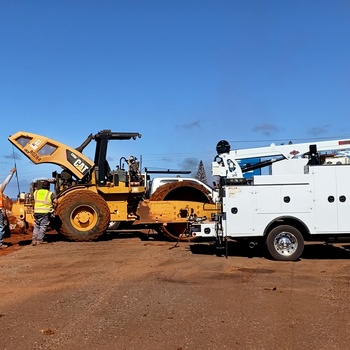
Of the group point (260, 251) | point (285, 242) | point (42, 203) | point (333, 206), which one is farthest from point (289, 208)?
point (42, 203)

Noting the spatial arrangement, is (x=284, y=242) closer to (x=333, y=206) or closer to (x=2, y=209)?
(x=333, y=206)

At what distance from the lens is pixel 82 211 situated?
1482 cm

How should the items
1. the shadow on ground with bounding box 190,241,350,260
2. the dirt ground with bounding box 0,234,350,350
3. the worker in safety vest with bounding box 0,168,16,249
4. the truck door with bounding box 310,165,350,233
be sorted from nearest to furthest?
1. the dirt ground with bounding box 0,234,350,350
2. the truck door with bounding box 310,165,350,233
3. the shadow on ground with bounding box 190,241,350,260
4. the worker in safety vest with bounding box 0,168,16,249

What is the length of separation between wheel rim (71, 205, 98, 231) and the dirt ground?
2697 mm

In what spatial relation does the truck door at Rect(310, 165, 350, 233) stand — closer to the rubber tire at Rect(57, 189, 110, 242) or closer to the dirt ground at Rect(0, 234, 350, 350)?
the dirt ground at Rect(0, 234, 350, 350)

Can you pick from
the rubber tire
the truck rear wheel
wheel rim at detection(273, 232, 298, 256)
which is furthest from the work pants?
wheel rim at detection(273, 232, 298, 256)

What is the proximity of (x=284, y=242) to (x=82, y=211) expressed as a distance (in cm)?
648

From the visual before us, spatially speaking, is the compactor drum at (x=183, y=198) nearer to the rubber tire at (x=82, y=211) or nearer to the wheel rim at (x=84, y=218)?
the rubber tire at (x=82, y=211)

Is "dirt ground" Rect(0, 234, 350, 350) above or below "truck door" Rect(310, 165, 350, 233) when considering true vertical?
below

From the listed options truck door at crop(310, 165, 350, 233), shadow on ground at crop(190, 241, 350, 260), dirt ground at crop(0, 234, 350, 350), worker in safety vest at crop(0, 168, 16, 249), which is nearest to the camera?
dirt ground at crop(0, 234, 350, 350)

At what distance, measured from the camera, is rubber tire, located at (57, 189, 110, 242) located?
14.6m

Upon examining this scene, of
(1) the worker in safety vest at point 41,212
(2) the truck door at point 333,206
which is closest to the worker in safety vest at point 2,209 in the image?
(1) the worker in safety vest at point 41,212

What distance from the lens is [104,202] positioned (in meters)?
14.8

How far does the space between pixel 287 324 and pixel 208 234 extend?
5652 millimetres
